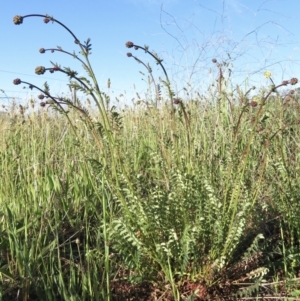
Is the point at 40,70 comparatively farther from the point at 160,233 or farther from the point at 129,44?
the point at 160,233

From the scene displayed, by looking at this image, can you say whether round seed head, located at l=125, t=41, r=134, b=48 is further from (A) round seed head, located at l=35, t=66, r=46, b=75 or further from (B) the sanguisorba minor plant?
(A) round seed head, located at l=35, t=66, r=46, b=75

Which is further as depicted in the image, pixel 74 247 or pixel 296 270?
pixel 74 247

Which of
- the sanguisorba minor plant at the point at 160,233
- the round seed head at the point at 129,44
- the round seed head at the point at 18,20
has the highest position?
the round seed head at the point at 18,20

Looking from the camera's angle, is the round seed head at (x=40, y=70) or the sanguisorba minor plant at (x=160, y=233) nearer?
the round seed head at (x=40, y=70)

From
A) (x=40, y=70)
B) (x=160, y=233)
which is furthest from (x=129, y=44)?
(x=160, y=233)

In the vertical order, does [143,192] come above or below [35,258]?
above

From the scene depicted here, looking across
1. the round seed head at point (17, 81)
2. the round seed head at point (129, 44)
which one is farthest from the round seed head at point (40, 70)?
the round seed head at point (129, 44)

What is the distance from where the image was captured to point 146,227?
146 cm

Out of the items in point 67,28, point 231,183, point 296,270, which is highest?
point 67,28

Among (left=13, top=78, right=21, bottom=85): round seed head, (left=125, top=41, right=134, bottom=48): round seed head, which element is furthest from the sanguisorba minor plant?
(left=13, top=78, right=21, bottom=85): round seed head

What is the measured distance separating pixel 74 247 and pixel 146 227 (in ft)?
2.03

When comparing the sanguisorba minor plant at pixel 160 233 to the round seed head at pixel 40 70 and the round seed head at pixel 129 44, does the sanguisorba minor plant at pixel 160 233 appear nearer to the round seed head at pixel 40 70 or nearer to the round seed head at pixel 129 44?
the round seed head at pixel 129 44

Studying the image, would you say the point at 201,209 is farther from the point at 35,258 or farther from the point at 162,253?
the point at 35,258

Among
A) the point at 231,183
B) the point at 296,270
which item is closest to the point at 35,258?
the point at 231,183
